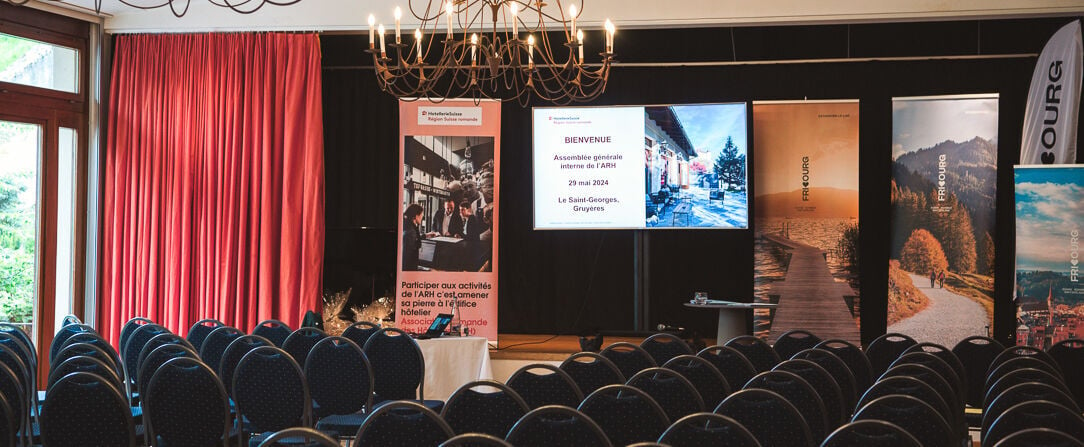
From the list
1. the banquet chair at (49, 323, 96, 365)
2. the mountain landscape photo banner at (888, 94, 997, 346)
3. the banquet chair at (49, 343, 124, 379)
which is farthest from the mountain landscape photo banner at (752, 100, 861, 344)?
the banquet chair at (49, 343, 124, 379)

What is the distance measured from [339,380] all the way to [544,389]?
1.66 metres

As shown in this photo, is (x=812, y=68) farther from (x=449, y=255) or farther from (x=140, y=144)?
(x=140, y=144)

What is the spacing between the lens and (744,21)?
8648 millimetres

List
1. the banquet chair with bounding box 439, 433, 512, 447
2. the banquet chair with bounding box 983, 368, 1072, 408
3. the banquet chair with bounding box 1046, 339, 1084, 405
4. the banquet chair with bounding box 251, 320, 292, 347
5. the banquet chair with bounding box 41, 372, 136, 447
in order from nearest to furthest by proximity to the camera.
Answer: the banquet chair with bounding box 439, 433, 512, 447, the banquet chair with bounding box 41, 372, 136, 447, the banquet chair with bounding box 983, 368, 1072, 408, the banquet chair with bounding box 1046, 339, 1084, 405, the banquet chair with bounding box 251, 320, 292, 347

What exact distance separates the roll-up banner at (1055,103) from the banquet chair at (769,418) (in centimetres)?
566

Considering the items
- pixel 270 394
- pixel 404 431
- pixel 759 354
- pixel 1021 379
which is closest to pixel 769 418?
pixel 404 431

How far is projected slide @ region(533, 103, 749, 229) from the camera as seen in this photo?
9.35 m

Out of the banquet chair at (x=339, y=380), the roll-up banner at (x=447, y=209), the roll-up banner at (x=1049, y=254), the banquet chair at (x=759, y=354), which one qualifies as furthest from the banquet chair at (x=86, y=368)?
the roll-up banner at (x=1049, y=254)

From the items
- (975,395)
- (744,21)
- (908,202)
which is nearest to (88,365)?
(975,395)

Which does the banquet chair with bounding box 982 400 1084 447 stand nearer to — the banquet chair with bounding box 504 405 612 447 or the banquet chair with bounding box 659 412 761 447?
the banquet chair with bounding box 659 412 761 447

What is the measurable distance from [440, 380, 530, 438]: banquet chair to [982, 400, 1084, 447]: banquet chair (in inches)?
70.2

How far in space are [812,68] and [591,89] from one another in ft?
7.40

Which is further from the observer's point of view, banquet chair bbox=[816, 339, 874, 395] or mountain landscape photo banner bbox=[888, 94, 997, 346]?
mountain landscape photo banner bbox=[888, 94, 997, 346]

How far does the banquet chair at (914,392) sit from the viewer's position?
4.05 m
